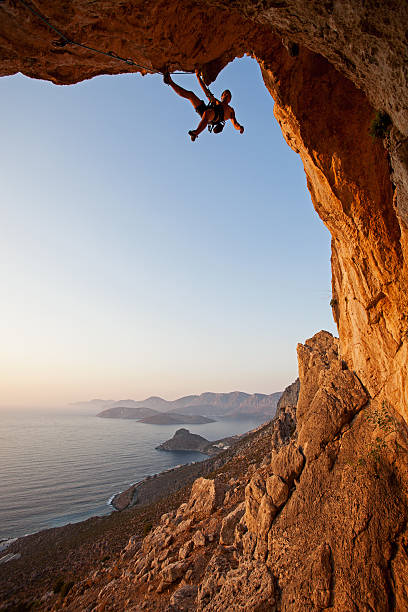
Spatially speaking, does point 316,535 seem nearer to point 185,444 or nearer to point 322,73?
point 322,73

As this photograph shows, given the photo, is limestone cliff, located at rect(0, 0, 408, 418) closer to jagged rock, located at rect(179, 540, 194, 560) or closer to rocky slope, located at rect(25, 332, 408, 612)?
rocky slope, located at rect(25, 332, 408, 612)

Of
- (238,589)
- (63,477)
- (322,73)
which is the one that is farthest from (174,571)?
(63,477)

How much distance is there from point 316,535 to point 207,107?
Answer: 12.4 metres

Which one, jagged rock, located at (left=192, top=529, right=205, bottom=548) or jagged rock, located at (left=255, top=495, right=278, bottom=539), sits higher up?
jagged rock, located at (left=255, top=495, right=278, bottom=539)

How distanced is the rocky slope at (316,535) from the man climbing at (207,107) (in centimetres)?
997

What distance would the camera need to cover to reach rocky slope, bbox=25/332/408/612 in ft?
23.1

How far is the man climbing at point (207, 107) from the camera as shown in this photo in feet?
22.6

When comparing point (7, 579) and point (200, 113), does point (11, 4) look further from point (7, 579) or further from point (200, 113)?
point (7, 579)

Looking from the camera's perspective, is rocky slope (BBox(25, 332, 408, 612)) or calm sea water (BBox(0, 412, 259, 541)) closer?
rocky slope (BBox(25, 332, 408, 612))

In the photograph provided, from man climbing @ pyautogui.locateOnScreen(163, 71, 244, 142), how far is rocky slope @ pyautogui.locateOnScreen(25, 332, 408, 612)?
997 centimetres

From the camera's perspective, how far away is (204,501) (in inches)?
647

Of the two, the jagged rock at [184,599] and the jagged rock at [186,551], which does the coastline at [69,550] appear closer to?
the jagged rock at [186,551]

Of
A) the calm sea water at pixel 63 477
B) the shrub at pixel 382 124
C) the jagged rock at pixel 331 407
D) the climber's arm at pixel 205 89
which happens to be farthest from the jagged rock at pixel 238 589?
the calm sea water at pixel 63 477

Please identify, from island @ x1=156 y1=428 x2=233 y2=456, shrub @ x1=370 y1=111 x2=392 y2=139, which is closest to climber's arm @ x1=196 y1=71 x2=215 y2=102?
shrub @ x1=370 y1=111 x2=392 y2=139
